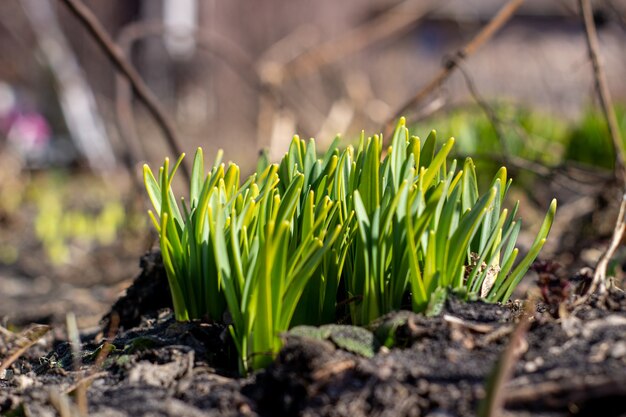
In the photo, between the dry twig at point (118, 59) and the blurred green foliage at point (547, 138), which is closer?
the dry twig at point (118, 59)

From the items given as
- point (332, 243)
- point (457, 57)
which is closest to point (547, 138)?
point (457, 57)

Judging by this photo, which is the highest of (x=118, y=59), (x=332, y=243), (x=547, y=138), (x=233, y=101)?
(x=233, y=101)

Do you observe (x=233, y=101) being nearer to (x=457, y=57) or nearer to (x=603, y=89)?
(x=457, y=57)

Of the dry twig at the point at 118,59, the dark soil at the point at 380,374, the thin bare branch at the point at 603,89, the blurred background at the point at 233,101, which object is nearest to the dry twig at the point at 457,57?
the thin bare branch at the point at 603,89

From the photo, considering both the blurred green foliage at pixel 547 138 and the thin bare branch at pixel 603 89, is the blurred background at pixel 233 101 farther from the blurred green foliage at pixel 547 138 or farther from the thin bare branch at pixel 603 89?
the thin bare branch at pixel 603 89

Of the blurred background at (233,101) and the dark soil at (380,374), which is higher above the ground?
the blurred background at (233,101)

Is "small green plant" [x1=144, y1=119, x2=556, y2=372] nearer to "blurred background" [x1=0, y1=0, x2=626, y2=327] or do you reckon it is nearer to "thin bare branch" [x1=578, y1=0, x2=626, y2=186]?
"thin bare branch" [x1=578, y1=0, x2=626, y2=186]

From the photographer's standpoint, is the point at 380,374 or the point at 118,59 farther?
the point at 118,59
